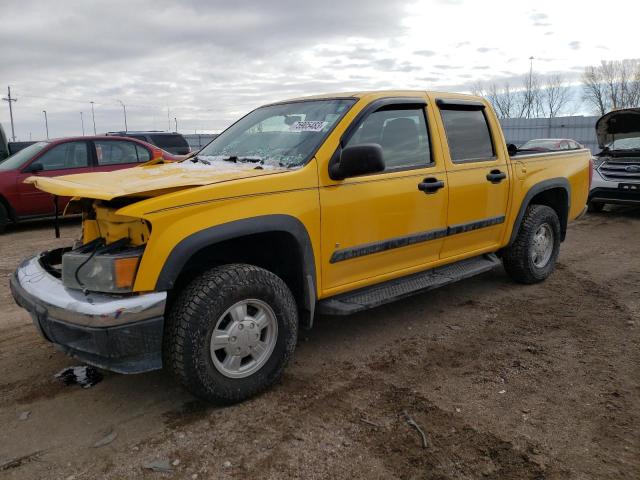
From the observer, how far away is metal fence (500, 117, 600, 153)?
29219 millimetres

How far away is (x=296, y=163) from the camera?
3.54m

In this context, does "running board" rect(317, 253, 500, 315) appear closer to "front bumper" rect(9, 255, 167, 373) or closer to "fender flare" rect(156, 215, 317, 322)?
"fender flare" rect(156, 215, 317, 322)

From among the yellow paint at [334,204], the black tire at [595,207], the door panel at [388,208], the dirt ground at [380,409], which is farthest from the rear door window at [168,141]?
the door panel at [388,208]

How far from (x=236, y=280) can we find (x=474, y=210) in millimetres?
2387

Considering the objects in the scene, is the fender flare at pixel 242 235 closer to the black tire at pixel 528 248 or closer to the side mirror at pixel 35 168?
the black tire at pixel 528 248

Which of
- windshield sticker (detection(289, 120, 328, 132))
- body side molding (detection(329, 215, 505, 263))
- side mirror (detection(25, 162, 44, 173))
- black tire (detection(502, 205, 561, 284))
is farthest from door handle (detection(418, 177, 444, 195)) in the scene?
side mirror (detection(25, 162, 44, 173))

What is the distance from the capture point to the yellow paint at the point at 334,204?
2908 mm

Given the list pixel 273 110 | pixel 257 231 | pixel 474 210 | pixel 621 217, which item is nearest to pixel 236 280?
pixel 257 231

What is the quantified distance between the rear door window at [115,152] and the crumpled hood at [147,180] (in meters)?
6.20

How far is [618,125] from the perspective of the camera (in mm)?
10539

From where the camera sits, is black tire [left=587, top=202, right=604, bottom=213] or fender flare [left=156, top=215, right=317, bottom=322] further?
black tire [left=587, top=202, right=604, bottom=213]

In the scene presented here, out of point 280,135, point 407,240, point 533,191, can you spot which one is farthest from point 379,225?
point 533,191

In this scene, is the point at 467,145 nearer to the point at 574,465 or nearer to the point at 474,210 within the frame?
the point at 474,210

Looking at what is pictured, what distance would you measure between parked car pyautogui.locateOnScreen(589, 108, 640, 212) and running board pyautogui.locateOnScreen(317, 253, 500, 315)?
611 cm
